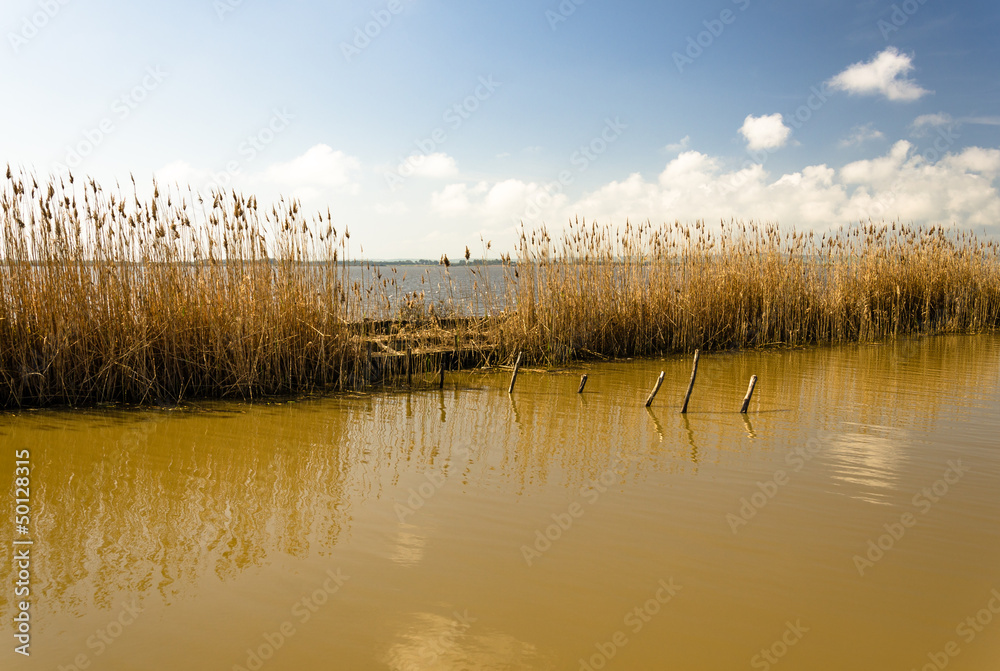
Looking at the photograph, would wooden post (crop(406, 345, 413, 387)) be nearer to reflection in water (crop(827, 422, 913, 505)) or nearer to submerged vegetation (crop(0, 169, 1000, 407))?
submerged vegetation (crop(0, 169, 1000, 407))

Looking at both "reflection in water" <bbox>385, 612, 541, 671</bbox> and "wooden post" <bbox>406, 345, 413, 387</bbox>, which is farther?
"wooden post" <bbox>406, 345, 413, 387</bbox>

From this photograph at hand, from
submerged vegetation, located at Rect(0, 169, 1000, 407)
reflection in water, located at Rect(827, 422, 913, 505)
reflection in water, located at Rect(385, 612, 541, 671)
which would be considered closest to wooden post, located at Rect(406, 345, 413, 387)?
submerged vegetation, located at Rect(0, 169, 1000, 407)

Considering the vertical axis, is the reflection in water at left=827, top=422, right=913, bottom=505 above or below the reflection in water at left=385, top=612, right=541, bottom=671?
above

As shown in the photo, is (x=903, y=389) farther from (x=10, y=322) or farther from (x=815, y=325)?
(x=10, y=322)

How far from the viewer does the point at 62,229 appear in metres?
5.64

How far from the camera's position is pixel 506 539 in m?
3.14

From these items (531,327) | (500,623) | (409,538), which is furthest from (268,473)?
(531,327)

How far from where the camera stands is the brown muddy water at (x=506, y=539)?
2.32 meters

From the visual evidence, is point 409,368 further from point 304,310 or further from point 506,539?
point 506,539

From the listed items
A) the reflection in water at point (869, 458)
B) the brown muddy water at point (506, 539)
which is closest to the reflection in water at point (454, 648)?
the brown muddy water at point (506, 539)

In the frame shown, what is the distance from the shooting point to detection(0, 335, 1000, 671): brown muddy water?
232 cm

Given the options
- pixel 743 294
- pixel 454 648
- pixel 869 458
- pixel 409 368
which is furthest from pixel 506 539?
pixel 743 294

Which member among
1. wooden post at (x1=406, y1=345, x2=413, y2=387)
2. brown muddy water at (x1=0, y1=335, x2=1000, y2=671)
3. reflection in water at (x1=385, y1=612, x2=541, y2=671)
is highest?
wooden post at (x1=406, y1=345, x2=413, y2=387)

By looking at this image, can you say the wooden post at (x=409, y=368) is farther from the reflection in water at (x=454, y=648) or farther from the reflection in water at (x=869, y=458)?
the reflection in water at (x=454, y=648)
